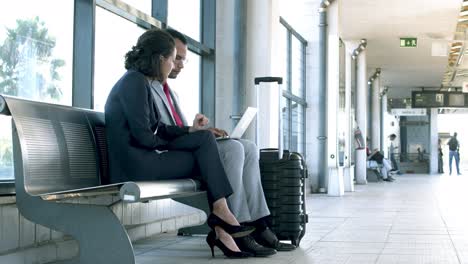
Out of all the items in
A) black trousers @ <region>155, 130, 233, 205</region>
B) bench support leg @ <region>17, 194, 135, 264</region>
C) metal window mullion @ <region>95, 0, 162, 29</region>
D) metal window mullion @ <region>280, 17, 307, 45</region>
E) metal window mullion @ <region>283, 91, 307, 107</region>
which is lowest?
bench support leg @ <region>17, 194, 135, 264</region>

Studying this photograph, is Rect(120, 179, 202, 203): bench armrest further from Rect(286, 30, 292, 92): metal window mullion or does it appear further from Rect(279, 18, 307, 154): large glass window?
Rect(286, 30, 292, 92): metal window mullion

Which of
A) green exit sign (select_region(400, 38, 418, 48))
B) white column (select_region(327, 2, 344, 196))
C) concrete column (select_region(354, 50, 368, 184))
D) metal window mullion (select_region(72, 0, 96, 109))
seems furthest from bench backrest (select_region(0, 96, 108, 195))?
concrete column (select_region(354, 50, 368, 184))

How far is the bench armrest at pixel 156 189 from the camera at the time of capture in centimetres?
229

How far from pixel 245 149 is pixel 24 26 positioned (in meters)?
1.23

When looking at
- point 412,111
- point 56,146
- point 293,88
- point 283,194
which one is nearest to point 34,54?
point 56,146

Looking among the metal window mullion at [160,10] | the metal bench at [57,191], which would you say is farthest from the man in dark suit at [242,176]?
the metal window mullion at [160,10]

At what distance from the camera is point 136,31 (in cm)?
483

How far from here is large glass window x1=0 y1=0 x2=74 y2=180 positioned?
10.1 ft

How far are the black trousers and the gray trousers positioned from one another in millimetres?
290

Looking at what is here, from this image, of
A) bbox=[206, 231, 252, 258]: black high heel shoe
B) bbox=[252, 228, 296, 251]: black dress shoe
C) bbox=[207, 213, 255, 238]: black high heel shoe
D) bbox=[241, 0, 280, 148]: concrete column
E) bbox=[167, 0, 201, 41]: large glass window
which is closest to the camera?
bbox=[207, 213, 255, 238]: black high heel shoe

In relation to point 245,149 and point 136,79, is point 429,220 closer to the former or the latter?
point 245,149

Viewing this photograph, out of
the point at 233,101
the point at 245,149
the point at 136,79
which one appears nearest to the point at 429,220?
the point at 233,101

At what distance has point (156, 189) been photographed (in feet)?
8.28

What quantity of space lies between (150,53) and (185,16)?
2.97 meters
